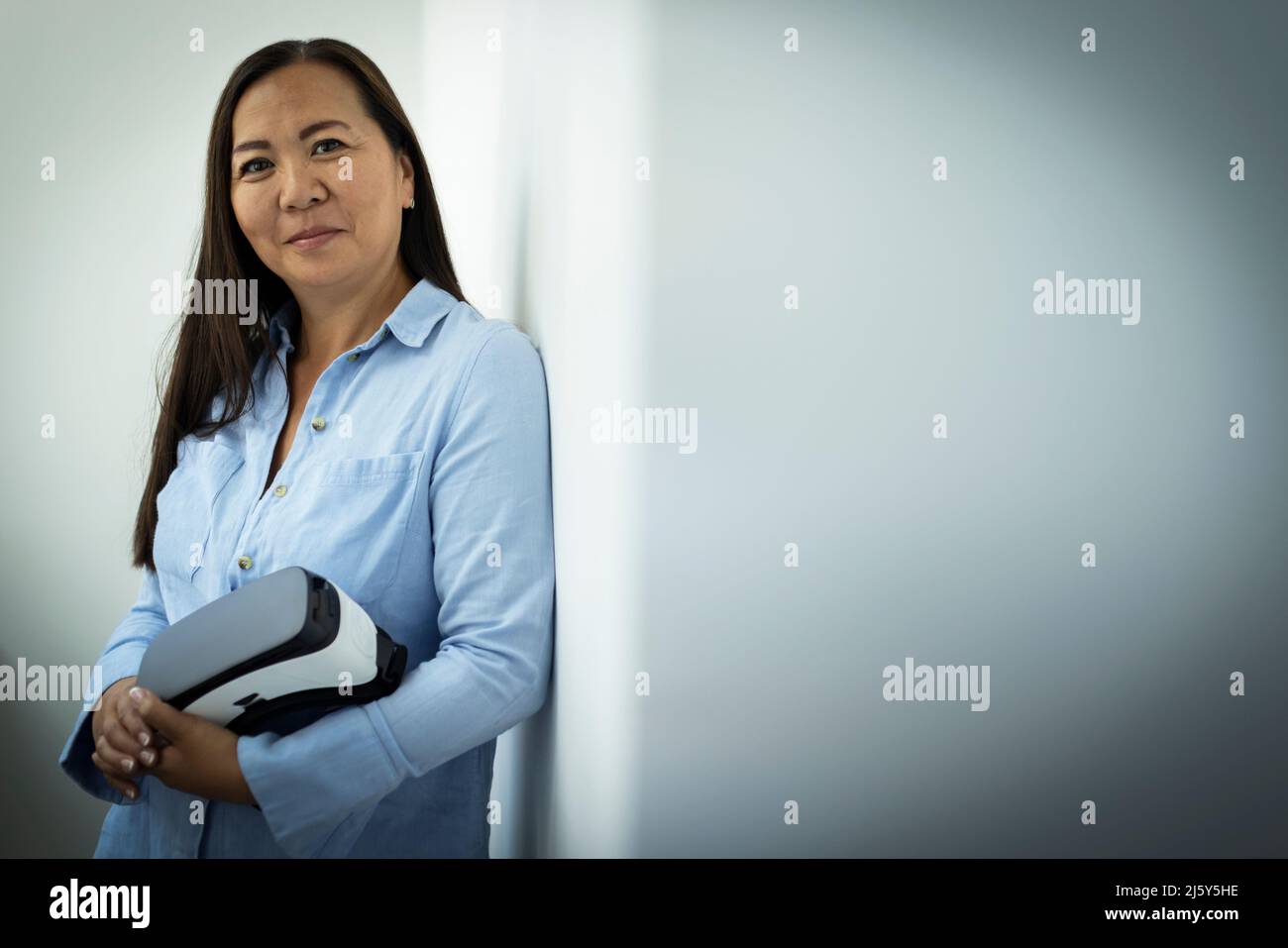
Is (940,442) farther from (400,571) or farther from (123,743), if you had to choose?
(123,743)

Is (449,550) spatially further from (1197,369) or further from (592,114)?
(1197,369)

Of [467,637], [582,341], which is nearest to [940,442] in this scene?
[582,341]

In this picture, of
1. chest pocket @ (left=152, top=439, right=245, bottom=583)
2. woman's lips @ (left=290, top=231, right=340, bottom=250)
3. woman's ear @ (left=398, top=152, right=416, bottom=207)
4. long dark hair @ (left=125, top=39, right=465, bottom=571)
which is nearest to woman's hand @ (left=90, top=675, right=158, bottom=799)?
chest pocket @ (left=152, top=439, right=245, bottom=583)

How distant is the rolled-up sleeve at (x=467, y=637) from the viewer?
0.78 meters

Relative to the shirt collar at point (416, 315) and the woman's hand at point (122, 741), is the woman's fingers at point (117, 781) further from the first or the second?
the shirt collar at point (416, 315)

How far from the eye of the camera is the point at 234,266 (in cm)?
105

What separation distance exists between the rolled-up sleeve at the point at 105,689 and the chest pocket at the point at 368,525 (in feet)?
0.84

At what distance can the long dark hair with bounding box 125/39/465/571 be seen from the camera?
0.97 m

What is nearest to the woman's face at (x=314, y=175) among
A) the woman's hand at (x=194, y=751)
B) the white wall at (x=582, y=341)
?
the white wall at (x=582, y=341)

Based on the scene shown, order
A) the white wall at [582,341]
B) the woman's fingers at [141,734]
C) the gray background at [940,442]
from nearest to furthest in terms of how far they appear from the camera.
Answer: the gray background at [940,442] < the white wall at [582,341] < the woman's fingers at [141,734]

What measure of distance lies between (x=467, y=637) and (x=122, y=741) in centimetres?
33

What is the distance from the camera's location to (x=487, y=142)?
3.93 ft
